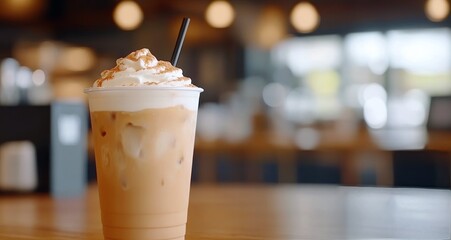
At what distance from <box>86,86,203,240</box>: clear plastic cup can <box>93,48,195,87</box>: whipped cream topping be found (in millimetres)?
22

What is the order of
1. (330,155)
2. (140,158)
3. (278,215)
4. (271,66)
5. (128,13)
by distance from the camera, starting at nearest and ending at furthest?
1. (140,158)
2. (278,215)
3. (128,13)
4. (330,155)
5. (271,66)

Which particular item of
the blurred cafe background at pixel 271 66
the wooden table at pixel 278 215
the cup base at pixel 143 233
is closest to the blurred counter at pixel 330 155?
the blurred cafe background at pixel 271 66

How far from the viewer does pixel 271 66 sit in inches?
283

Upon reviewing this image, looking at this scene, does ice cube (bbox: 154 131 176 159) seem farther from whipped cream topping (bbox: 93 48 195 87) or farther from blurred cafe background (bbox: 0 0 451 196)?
blurred cafe background (bbox: 0 0 451 196)

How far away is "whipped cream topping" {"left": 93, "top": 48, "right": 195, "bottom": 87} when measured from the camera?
30.8 inches

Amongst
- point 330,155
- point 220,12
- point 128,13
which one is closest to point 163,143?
point 128,13

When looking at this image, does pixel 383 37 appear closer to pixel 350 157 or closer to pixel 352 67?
pixel 352 67

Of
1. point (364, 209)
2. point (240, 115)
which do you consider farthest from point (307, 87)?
point (364, 209)

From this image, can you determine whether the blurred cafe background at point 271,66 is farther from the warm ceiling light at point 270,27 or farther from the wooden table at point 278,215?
the wooden table at point 278,215

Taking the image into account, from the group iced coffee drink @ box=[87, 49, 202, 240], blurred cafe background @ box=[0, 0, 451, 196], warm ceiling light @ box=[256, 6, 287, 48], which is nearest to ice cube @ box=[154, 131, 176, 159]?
iced coffee drink @ box=[87, 49, 202, 240]

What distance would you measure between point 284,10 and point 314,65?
93 cm

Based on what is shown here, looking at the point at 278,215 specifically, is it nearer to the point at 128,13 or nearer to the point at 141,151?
the point at 141,151

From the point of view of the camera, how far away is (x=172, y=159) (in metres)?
0.78

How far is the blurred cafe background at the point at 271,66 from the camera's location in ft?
16.9
